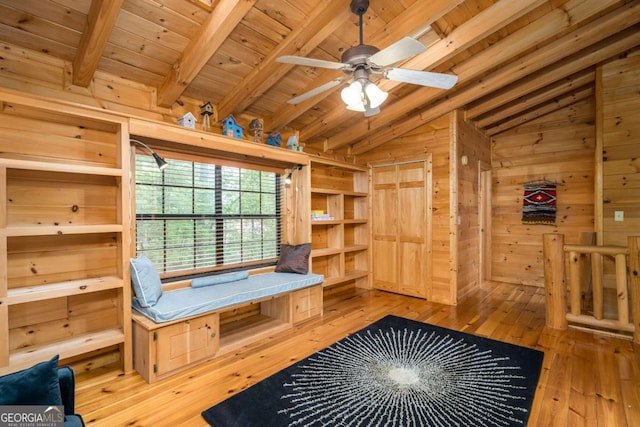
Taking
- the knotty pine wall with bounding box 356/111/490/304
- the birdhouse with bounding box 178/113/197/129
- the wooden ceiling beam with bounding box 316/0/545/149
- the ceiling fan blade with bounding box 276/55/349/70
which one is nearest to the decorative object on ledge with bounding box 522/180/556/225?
the knotty pine wall with bounding box 356/111/490/304

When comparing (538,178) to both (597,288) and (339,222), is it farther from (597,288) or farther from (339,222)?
(339,222)

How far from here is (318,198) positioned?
4.78m

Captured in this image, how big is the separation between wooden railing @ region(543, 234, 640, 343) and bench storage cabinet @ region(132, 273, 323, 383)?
8.71 feet

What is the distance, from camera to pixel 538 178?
5.27 metres

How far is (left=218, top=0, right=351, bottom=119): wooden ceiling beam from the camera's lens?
229 centimetres

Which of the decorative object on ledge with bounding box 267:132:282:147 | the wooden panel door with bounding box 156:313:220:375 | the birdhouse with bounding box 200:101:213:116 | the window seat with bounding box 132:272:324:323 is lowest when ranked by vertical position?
the wooden panel door with bounding box 156:313:220:375

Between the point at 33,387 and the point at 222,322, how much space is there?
2.37 metres

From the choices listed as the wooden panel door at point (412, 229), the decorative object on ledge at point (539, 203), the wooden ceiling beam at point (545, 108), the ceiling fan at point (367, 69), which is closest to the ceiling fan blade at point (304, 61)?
the ceiling fan at point (367, 69)

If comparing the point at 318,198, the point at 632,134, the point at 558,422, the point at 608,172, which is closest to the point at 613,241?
the point at 608,172

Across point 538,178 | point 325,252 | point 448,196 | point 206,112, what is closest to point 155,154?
point 206,112

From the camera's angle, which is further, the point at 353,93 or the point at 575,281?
the point at 575,281

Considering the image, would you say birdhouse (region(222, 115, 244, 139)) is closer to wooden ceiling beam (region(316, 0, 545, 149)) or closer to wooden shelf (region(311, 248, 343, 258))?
wooden ceiling beam (region(316, 0, 545, 149))

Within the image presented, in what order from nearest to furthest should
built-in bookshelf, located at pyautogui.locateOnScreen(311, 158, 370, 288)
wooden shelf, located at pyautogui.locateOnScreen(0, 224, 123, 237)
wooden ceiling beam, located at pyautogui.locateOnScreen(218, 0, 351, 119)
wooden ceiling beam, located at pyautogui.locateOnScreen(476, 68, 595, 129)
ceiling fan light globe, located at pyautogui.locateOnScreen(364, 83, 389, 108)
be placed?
wooden shelf, located at pyautogui.locateOnScreen(0, 224, 123, 237) < ceiling fan light globe, located at pyautogui.locateOnScreen(364, 83, 389, 108) < wooden ceiling beam, located at pyautogui.locateOnScreen(218, 0, 351, 119) < wooden ceiling beam, located at pyautogui.locateOnScreen(476, 68, 595, 129) < built-in bookshelf, located at pyautogui.locateOnScreen(311, 158, 370, 288)

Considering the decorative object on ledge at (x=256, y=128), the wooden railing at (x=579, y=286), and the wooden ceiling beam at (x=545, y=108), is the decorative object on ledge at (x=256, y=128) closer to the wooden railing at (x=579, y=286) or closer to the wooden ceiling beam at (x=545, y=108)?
the wooden railing at (x=579, y=286)
